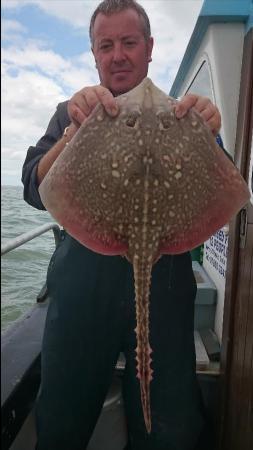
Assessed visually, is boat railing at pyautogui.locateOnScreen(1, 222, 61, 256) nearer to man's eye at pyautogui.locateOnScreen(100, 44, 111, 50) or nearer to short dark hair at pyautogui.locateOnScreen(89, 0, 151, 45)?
man's eye at pyautogui.locateOnScreen(100, 44, 111, 50)

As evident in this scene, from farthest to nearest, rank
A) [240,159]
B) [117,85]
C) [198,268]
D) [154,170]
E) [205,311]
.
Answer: [198,268] < [205,311] < [240,159] < [117,85] < [154,170]

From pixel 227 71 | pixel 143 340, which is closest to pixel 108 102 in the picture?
pixel 143 340

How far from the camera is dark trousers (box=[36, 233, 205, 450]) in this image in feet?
7.57

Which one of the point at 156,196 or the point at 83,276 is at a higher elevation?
the point at 156,196

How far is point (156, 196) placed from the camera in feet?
5.05

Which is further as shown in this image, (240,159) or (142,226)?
(240,159)

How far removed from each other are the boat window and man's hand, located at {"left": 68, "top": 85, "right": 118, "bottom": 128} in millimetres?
2308

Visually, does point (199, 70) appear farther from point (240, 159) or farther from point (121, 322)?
point (121, 322)

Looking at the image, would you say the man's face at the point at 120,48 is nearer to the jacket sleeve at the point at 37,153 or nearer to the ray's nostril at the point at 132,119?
the jacket sleeve at the point at 37,153

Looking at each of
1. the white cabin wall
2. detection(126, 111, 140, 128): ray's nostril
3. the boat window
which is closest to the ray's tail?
detection(126, 111, 140, 128): ray's nostril

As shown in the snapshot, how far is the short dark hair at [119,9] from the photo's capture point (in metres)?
2.16

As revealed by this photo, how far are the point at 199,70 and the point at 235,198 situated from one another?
3.19m

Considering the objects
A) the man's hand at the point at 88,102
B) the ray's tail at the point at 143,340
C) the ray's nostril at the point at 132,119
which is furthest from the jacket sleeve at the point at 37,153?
the ray's tail at the point at 143,340

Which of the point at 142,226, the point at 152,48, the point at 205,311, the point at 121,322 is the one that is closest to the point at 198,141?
the point at 142,226
